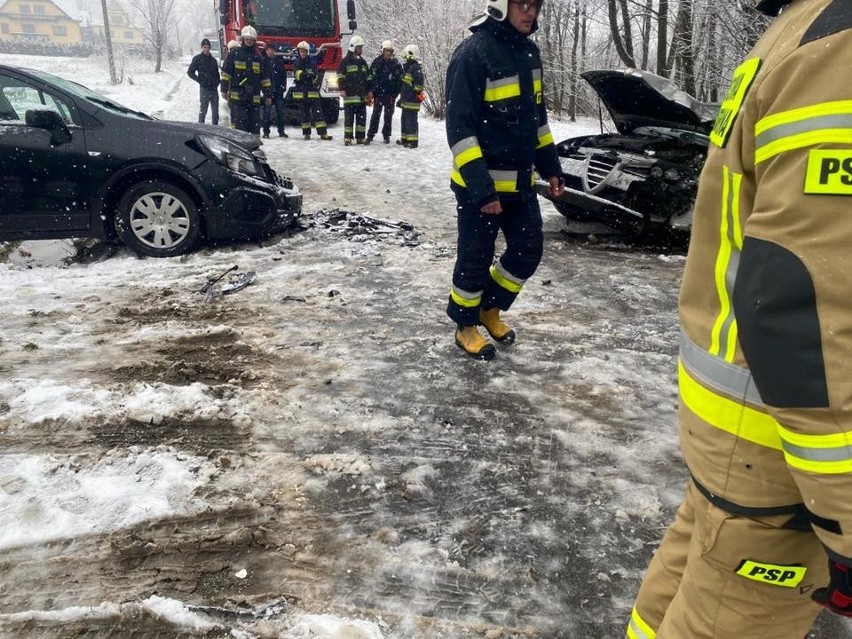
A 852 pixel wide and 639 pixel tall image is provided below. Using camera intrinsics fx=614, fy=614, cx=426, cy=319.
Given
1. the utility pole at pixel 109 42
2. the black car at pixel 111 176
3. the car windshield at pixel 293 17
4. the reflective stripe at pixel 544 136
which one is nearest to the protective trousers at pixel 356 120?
the car windshield at pixel 293 17

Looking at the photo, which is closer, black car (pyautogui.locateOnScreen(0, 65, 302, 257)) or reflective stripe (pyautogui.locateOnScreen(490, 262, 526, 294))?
reflective stripe (pyautogui.locateOnScreen(490, 262, 526, 294))

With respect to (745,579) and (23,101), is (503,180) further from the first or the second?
(23,101)

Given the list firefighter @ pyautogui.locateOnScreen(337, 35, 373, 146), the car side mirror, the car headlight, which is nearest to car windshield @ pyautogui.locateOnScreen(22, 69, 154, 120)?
the car side mirror

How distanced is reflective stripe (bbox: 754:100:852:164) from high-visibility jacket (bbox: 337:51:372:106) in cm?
1196

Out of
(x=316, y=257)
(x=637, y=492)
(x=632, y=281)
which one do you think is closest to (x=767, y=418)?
(x=637, y=492)

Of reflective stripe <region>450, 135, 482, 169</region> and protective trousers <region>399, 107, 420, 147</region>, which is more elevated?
protective trousers <region>399, 107, 420, 147</region>

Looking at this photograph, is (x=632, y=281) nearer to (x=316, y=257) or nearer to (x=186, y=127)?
(x=316, y=257)

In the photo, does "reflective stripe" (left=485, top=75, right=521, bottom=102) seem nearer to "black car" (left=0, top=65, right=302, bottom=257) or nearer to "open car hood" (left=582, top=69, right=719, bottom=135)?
"open car hood" (left=582, top=69, right=719, bottom=135)

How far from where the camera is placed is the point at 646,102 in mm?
6117

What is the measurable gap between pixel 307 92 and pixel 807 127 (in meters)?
12.9

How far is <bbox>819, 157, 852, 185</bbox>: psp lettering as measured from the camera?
0.91m

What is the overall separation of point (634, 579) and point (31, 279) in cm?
498

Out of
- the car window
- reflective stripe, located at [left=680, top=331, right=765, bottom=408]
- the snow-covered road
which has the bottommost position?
the snow-covered road

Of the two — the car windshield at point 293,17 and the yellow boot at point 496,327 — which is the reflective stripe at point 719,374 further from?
the car windshield at point 293,17
